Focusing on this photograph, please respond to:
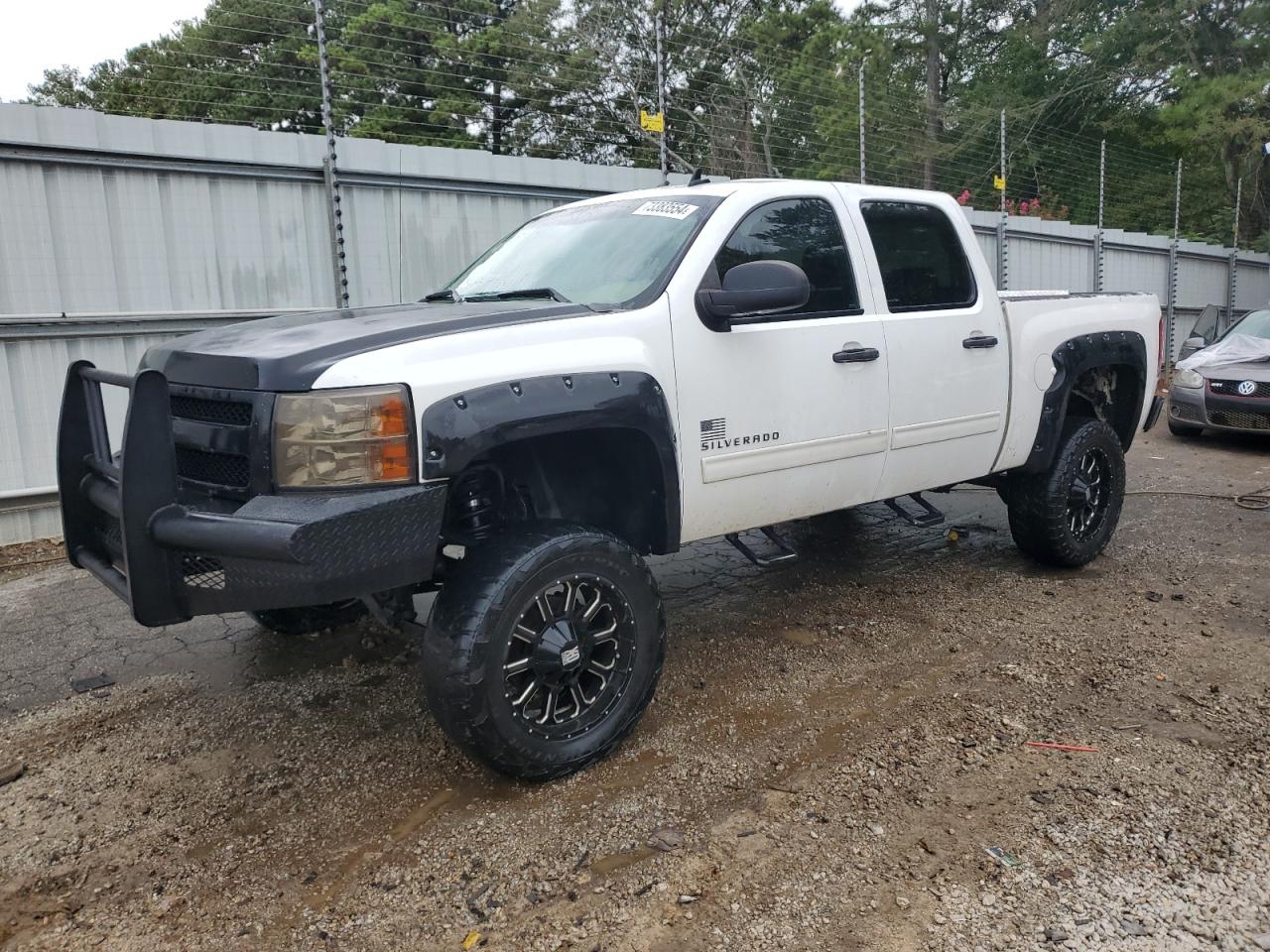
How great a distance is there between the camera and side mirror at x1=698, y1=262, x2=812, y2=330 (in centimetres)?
336

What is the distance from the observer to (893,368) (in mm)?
4203

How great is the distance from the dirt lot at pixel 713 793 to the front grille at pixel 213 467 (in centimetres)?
104

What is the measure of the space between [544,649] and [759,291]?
1439mm

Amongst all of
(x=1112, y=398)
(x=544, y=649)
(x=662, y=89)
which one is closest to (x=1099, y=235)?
(x=662, y=89)

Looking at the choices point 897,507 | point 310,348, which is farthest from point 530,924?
point 897,507

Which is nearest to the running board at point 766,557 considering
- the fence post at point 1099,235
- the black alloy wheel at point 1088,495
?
the black alloy wheel at point 1088,495

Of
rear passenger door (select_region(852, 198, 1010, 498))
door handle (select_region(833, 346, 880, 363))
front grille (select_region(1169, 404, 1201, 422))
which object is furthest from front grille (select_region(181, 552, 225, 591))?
front grille (select_region(1169, 404, 1201, 422))

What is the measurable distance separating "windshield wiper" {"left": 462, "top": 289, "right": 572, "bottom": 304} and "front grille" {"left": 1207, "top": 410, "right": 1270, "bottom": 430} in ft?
27.2

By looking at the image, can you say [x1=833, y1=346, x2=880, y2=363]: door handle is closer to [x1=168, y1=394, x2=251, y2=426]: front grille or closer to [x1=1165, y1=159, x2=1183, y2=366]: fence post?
[x1=168, y1=394, x2=251, y2=426]: front grille

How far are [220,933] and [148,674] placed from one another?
6.81 feet

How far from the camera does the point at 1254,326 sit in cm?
1017

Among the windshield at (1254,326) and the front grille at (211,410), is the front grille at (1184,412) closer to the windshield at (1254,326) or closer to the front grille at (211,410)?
the windshield at (1254,326)

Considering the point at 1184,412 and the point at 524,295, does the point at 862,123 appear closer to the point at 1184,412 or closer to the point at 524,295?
the point at 1184,412

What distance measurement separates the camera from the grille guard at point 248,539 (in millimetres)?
2580
